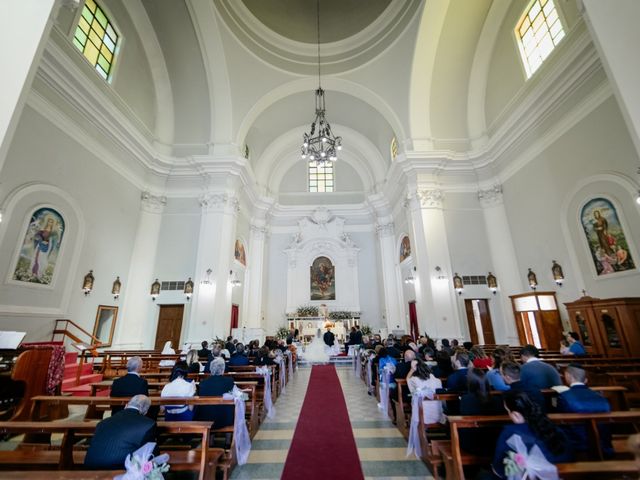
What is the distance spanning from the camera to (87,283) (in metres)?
7.78

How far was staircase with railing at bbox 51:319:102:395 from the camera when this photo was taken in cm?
581

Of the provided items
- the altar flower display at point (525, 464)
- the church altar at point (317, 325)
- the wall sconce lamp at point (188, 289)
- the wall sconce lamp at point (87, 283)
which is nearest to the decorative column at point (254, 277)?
the church altar at point (317, 325)

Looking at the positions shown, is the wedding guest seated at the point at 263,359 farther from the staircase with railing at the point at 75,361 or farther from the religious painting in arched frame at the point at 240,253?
the religious painting in arched frame at the point at 240,253

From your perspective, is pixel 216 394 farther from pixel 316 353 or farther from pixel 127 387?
pixel 316 353

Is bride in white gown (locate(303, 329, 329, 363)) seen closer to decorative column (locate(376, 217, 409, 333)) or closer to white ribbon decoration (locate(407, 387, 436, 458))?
decorative column (locate(376, 217, 409, 333))

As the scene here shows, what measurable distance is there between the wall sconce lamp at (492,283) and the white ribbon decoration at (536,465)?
9312mm

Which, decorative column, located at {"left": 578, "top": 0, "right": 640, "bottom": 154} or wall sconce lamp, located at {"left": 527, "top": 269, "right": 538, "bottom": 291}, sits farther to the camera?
wall sconce lamp, located at {"left": 527, "top": 269, "right": 538, "bottom": 291}

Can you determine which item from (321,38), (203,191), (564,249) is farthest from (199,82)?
(564,249)

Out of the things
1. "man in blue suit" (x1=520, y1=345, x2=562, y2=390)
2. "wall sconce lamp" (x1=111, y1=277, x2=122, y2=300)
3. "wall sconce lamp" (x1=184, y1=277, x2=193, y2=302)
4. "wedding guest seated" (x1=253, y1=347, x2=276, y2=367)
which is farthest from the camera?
"wall sconce lamp" (x1=184, y1=277, x2=193, y2=302)

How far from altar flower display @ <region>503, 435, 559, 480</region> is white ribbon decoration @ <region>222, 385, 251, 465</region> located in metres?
2.50

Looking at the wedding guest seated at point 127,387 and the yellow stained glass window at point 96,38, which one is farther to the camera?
the yellow stained glass window at point 96,38

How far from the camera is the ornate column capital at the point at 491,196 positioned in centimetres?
1023

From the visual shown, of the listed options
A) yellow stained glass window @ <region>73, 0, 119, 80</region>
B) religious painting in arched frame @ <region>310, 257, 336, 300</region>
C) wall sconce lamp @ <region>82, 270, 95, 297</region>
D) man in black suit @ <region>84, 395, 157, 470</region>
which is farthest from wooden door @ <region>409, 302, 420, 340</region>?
yellow stained glass window @ <region>73, 0, 119, 80</region>

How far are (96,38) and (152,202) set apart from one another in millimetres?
5057
